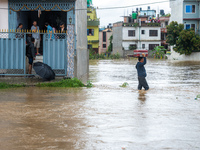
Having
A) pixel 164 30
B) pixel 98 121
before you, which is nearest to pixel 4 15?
pixel 98 121

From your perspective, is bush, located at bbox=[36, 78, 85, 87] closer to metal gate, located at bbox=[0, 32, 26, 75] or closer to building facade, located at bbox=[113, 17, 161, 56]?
metal gate, located at bbox=[0, 32, 26, 75]

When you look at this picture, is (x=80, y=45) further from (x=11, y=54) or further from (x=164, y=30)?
(x=164, y=30)

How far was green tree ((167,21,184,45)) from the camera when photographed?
5700 cm

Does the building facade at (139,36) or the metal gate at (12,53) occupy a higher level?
the building facade at (139,36)

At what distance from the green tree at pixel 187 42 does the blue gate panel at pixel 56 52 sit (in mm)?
42247

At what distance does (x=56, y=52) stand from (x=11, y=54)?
73.1 inches

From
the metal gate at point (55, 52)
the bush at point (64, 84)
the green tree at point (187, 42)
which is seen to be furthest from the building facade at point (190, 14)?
the bush at point (64, 84)

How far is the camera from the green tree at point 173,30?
57.0 meters

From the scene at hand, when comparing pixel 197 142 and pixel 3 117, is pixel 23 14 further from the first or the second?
pixel 197 142

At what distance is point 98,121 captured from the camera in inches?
298

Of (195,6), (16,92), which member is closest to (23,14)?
(16,92)

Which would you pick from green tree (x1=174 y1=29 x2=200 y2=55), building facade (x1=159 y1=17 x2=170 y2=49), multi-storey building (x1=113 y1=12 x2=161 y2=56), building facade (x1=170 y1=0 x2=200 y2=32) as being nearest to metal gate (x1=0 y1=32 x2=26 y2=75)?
green tree (x1=174 y1=29 x2=200 y2=55)

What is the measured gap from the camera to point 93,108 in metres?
9.34

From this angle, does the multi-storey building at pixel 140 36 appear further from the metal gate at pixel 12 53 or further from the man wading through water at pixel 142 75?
the man wading through water at pixel 142 75
